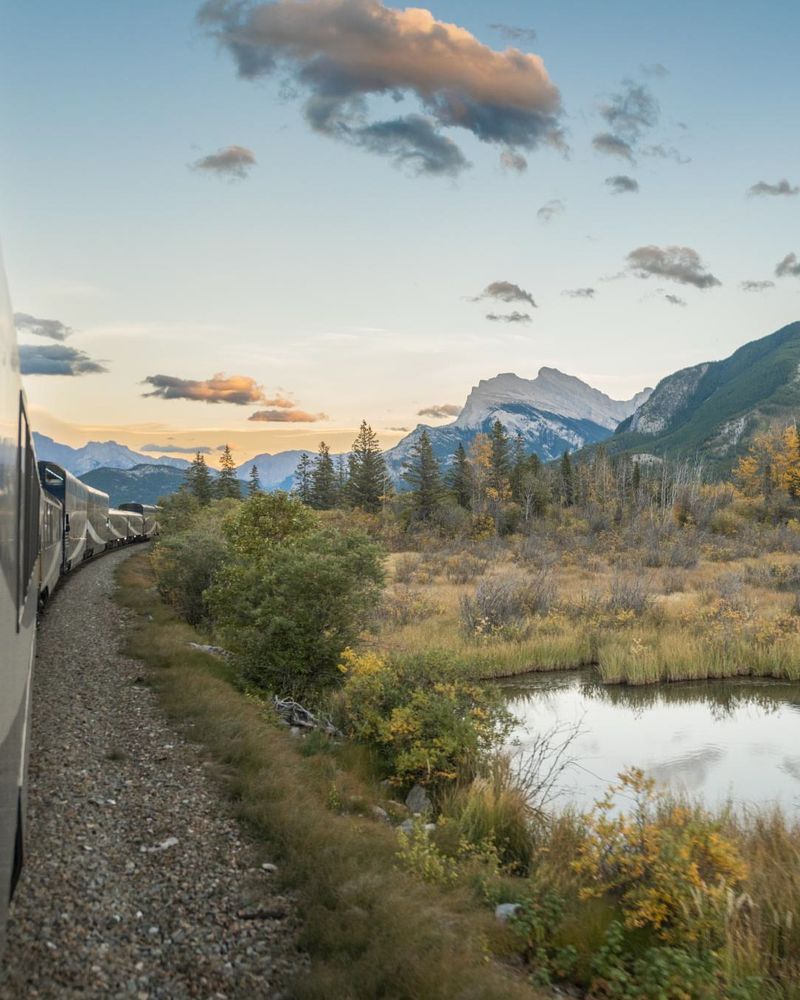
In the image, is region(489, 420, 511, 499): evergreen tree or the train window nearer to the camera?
the train window

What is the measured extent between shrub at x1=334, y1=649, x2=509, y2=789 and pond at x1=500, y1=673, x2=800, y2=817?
734 millimetres

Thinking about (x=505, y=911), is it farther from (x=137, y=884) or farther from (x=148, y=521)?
(x=148, y=521)

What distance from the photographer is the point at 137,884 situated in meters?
5.20

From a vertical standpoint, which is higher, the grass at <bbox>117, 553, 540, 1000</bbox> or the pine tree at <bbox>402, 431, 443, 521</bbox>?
the pine tree at <bbox>402, 431, 443, 521</bbox>

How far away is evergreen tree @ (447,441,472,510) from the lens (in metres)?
72.7

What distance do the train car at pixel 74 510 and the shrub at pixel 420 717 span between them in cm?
1353

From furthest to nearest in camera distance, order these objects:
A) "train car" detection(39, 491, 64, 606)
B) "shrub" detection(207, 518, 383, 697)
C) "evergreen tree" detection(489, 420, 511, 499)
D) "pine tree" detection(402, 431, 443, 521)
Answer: "evergreen tree" detection(489, 420, 511, 499) → "pine tree" detection(402, 431, 443, 521) → "train car" detection(39, 491, 64, 606) → "shrub" detection(207, 518, 383, 697)

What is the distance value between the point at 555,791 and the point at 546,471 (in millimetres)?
78125

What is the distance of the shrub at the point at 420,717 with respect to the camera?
8.53 m

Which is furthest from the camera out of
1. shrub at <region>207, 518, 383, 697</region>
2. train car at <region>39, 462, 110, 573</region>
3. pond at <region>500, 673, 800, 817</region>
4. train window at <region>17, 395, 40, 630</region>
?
train car at <region>39, 462, 110, 573</region>

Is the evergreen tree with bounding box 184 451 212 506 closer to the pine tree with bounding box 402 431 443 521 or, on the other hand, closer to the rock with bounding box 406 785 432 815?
the pine tree with bounding box 402 431 443 521

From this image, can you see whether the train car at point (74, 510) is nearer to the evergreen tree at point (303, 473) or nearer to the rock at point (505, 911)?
the rock at point (505, 911)

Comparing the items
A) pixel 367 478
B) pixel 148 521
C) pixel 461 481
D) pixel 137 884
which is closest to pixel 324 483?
pixel 367 478

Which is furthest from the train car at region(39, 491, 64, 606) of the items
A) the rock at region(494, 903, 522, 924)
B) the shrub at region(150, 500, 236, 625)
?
the rock at region(494, 903, 522, 924)
